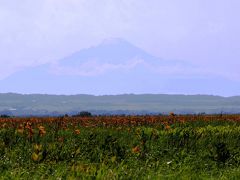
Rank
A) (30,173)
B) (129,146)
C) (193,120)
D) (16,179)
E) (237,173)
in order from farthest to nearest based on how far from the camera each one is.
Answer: (193,120), (129,146), (237,173), (30,173), (16,179)

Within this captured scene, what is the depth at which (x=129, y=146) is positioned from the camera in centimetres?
1377

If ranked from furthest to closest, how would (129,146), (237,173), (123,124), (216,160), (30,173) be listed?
(123,124) < (129,146) < (216,160) < (237,173) < (30,173)

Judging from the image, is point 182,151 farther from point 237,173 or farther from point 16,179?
point 16,179

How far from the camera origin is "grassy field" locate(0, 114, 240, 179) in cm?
1014

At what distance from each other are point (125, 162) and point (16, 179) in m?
3.27

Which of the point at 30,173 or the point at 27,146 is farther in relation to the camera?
the point at 27,146

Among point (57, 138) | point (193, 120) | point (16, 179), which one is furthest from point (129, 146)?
point (193, 120)

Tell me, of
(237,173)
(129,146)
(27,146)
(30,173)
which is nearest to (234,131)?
(129,146)

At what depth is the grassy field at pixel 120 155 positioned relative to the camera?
399 inches

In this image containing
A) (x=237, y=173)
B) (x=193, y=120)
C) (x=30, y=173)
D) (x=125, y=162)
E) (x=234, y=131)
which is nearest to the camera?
(x=30, y=173)

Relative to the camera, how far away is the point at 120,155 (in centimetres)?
1251

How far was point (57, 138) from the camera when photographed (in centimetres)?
1438

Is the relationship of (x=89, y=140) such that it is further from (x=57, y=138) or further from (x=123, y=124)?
(x=123, y=124)

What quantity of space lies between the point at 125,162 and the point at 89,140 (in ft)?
6.57
